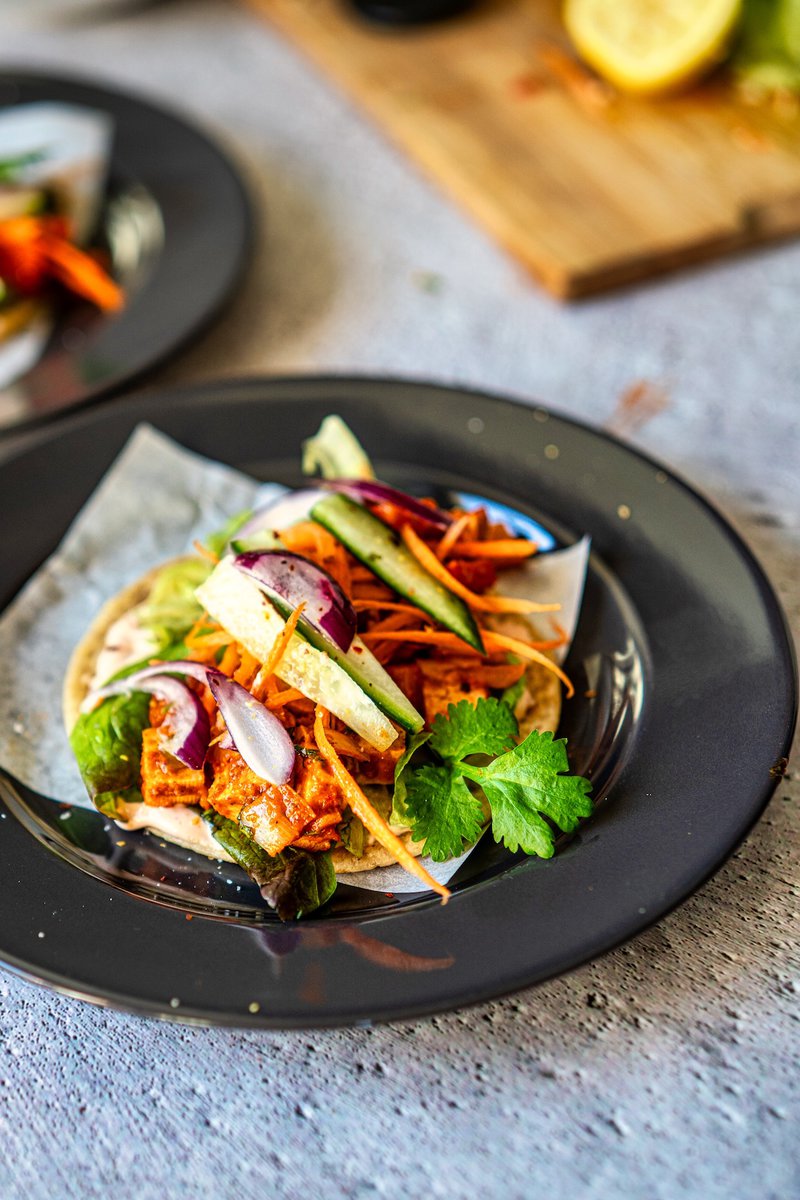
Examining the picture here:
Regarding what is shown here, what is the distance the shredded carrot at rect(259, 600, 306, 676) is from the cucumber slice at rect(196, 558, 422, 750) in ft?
0.05

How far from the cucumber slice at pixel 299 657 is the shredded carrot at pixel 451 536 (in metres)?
0.27

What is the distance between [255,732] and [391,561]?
0.39 metres

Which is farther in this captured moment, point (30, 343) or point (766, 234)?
point (766, 234)

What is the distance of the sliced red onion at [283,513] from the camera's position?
6.58 feet

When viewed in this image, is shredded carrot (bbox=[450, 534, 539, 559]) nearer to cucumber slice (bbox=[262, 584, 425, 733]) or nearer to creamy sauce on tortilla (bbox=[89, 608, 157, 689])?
cucumber slice (bbox=[262, 584, 425, 733])

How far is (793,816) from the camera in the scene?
1.84m

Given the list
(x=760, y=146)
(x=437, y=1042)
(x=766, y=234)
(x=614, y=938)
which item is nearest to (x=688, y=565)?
(x=614, y=938)

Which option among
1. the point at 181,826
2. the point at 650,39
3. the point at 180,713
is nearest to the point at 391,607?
the point at 180,713

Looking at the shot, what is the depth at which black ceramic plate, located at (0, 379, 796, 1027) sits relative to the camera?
1459 mm

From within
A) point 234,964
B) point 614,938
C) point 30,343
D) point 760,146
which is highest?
point 760,146

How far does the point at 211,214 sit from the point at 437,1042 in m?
2.18

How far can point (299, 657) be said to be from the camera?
1737 millimetres

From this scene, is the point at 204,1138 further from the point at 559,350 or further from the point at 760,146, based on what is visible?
the point at 760,146

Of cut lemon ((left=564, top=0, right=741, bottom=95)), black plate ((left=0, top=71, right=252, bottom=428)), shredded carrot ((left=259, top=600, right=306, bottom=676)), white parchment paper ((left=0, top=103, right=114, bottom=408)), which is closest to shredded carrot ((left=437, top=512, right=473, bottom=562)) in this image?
shredded carrot ((left=259, top=600, right=306, bottom=676))
